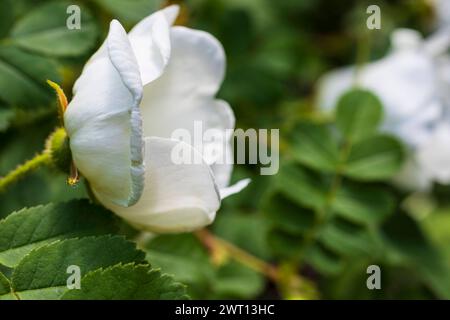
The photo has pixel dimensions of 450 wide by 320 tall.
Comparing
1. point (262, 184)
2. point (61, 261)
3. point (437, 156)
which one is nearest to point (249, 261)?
point (262, 184)

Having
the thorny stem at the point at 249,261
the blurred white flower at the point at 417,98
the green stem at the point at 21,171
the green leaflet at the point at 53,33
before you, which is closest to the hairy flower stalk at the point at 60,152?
the green stem at the point at 21,171

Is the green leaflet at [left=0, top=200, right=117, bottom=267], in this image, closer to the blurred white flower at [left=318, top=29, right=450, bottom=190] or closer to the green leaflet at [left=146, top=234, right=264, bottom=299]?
the green leaflet at [left=146, top=234, right=264, bottom=299]

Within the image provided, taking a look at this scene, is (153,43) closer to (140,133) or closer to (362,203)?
(140,133)

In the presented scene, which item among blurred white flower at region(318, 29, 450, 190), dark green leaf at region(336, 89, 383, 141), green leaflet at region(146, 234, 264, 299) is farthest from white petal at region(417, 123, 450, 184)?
green leaflet at region(146, 234, 264, 299)

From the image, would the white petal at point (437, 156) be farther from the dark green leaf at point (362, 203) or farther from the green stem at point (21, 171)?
the green stem at point (21, 171)

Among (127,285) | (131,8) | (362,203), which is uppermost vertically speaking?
(131,8)

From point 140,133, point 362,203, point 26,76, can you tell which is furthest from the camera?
point 362,203

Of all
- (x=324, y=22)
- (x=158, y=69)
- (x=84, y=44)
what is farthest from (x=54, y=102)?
(x=324, y=22)
